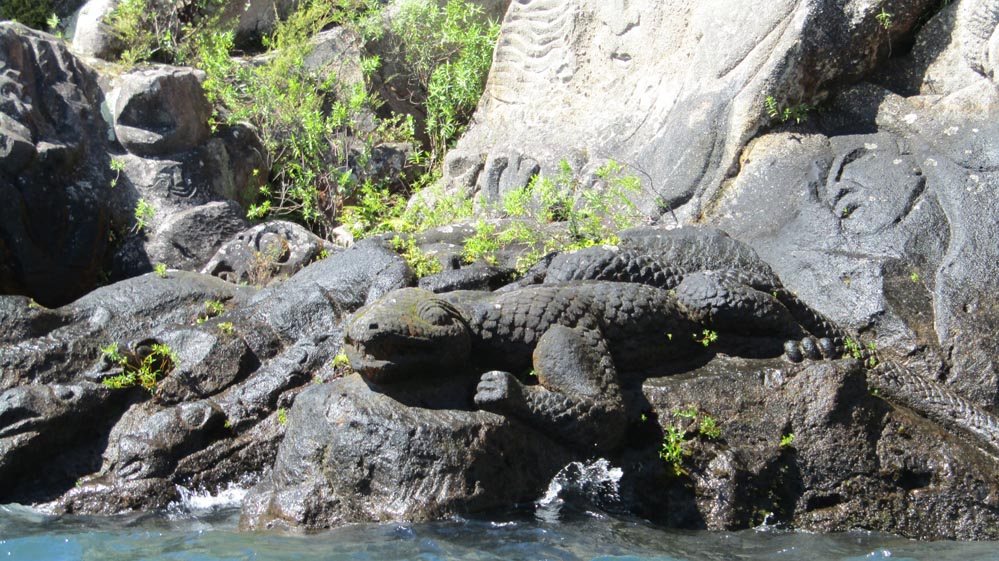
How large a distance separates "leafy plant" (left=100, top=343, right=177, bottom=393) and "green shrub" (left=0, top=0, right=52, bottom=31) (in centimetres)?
587

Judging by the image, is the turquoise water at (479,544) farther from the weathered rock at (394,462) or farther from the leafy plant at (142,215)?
the leafy plant at (142,215)

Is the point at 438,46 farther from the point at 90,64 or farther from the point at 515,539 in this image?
the point at 515,539

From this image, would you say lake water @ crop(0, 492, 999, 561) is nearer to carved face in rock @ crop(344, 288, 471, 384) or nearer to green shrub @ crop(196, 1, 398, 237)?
carved face in rock @ crop(344, 288, 471, 384)

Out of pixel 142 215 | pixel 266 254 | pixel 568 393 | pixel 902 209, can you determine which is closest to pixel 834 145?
pixel 902 209

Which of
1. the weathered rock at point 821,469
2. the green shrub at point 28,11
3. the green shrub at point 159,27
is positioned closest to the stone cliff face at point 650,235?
the weathered rock at point 821,469

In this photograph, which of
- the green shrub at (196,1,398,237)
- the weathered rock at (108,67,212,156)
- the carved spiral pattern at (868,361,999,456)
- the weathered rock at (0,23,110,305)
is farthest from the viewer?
the green shrub at (196,1,398,237)

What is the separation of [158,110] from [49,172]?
1193 millimetres

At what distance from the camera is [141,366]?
18.0 feet

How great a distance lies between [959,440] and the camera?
192 inches

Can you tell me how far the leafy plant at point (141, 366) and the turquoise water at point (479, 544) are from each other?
0.95 m

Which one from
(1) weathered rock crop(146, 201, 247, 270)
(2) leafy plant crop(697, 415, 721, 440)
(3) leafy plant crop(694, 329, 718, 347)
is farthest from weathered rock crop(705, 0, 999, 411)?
(1) weathered rock crop(146, 201, 247, 270)

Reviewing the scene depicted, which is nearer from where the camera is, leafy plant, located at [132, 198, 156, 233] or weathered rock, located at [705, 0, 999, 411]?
weathered rock, located at [705, 0, 999, 411]

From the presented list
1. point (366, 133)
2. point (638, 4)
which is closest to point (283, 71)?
point (366, 133)

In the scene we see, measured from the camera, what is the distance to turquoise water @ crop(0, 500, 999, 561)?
4.04 meters
